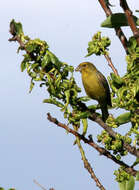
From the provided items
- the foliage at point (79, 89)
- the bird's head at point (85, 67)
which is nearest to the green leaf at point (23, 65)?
A: the foliage at point (79, 89)

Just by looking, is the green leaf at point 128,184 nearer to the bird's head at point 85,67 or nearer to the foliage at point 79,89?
the foliage at point 79,89

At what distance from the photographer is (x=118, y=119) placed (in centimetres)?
284

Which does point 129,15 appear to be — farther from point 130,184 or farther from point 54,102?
point 130,184

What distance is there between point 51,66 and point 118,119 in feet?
2.27

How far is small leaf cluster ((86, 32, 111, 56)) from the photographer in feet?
10.2

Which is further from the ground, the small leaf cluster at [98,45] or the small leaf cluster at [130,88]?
the small leaf cluster at [98,45]

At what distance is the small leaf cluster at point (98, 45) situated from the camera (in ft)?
10.2

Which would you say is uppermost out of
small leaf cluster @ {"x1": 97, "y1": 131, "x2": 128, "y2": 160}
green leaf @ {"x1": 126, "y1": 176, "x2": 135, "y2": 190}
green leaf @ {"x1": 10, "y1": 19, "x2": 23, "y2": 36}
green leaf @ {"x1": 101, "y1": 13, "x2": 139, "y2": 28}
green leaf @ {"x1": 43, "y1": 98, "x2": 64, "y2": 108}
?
green leaf @ {"x1": 10, "y1": 19, "x2": 23, "y2": 36}

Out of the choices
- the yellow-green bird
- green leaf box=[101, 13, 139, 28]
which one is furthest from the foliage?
the yellow-green bird

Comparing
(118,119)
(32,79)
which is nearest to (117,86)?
(118,119)

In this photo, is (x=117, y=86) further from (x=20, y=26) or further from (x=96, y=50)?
(x=20, y=26)

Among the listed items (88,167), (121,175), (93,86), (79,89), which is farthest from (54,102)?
(93,86)

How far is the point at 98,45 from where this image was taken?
124 inches

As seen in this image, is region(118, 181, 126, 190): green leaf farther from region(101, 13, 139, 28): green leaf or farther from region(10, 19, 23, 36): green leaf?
region(10, 19, 23, 36): green leaf
